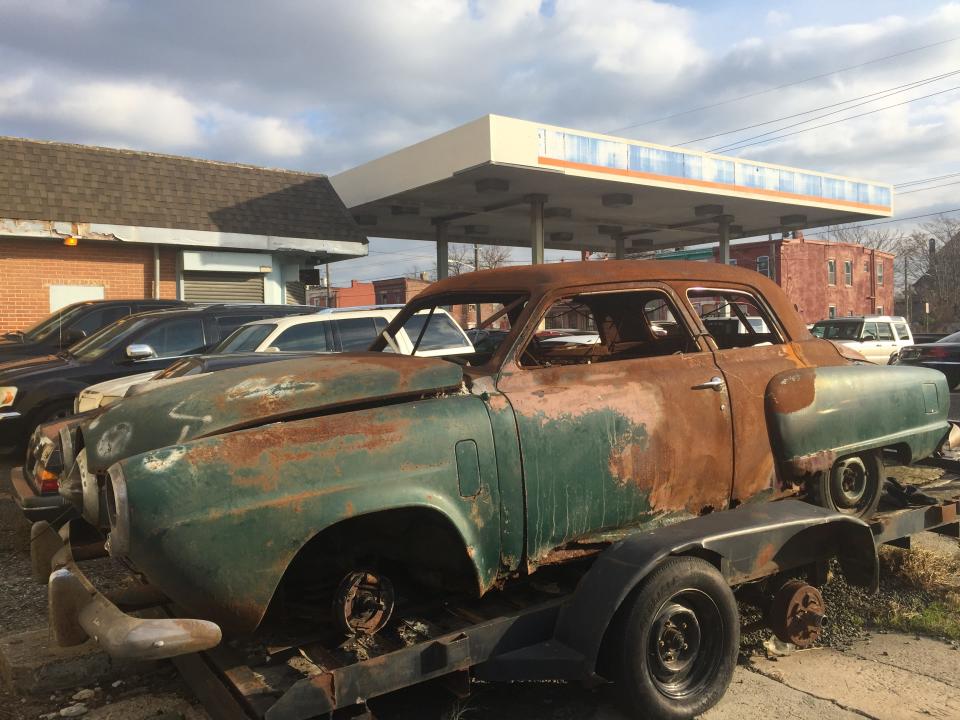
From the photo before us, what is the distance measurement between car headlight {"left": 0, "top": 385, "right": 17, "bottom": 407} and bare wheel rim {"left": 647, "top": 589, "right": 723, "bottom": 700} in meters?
7.01

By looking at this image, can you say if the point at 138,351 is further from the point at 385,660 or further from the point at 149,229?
the point at 149,229

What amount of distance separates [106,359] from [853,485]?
7287mm

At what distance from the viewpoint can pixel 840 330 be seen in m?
17.7

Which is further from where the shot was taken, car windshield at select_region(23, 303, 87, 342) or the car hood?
car windshield at select_region(23, 303, 87, 342)

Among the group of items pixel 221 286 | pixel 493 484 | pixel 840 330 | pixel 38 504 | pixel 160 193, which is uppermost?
pixel 160 193

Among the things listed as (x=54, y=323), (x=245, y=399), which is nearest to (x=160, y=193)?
(x=54, y=323)

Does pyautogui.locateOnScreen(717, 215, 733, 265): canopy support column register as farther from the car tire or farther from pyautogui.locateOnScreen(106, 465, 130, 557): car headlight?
pyautogui.locateOnScreen(106, 465, 130, 557): car headlight

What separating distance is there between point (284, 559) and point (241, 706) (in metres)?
0.50

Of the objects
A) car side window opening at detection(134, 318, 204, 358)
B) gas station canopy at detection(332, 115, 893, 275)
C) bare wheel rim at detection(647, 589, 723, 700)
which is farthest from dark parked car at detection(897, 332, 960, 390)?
bare wheel rim at detection(647, 589, 723, 700)

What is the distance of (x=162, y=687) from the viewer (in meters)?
3.58

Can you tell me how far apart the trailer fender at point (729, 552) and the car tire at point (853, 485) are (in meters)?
0.47

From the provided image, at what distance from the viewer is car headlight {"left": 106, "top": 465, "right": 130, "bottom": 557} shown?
96.0 inches

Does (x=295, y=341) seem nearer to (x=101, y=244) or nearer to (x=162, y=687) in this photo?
(x=162, y=687)

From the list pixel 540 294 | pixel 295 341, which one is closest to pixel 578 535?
pixel 540 294
